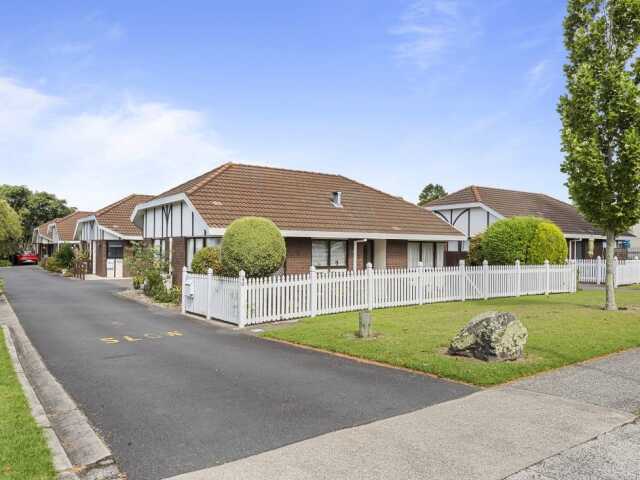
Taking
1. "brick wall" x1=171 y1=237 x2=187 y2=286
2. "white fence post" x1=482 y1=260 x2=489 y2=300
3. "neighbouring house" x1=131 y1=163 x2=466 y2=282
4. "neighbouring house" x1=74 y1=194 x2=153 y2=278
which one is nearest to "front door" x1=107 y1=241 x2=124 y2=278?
"neighbouring house" x1=74 y1=194 x2=153 y2=278

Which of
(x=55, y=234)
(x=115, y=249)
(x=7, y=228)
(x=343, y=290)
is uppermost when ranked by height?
(x=55, y=234)

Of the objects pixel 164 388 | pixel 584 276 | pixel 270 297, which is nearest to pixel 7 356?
pixel 164 388

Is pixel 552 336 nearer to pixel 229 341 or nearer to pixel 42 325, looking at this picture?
pixel 229 341

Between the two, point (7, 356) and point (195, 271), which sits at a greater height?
point (195, 271)

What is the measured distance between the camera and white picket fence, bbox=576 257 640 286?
27.0 metres

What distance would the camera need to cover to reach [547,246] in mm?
22469

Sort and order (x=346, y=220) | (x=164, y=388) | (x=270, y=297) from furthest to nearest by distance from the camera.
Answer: (x=346, y=220) → (x=270, y=297) → (x=164, y=388)

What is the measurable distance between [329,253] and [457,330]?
1024 cm

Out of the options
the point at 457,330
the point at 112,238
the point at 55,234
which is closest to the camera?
the point at 457,330

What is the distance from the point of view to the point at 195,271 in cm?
1817

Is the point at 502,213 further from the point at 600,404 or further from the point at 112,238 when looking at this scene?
the point at 600,404

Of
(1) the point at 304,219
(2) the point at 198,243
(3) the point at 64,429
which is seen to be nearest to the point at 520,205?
(1) the point at 304,219

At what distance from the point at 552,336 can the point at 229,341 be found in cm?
705

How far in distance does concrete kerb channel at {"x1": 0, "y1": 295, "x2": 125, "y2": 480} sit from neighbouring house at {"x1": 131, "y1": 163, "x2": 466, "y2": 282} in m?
9.68
